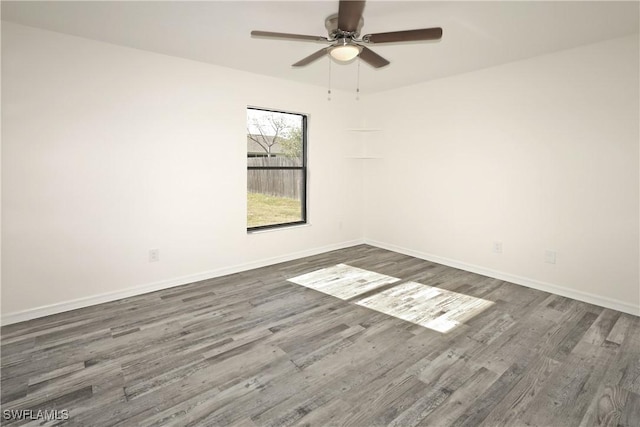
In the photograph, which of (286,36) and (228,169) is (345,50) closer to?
(286,36)

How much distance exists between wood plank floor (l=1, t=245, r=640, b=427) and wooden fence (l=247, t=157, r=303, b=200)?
1.58m

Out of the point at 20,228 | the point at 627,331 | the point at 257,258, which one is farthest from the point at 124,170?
the point at 627,331

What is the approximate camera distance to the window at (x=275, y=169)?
433cm

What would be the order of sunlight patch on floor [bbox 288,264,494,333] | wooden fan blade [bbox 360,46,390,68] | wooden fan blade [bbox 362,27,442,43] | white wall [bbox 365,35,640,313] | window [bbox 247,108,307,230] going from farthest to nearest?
window [bbox 247,108,307,230]
white wall [bbox 365,35,640,313]
sunlight patch on floor [bbox 288,264,494,333]
wooden fan blade [bbox 360,46,390,68]
wooden fan blade [bbox 362,27,442,43]

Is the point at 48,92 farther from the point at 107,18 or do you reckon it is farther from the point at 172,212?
the point at 172,212

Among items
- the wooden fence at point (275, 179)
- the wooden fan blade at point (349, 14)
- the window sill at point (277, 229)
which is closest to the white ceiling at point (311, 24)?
the wooden fan blade at point (349, 14)

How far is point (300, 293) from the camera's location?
11.5ft

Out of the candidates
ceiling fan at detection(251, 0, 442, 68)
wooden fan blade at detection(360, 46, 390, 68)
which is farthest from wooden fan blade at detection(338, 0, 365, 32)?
wooden fan blade at detection(360, 46, 390, 68)

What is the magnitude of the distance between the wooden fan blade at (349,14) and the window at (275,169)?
229cm

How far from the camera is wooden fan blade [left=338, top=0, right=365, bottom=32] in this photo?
6.22 ft

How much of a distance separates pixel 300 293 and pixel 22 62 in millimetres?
3080

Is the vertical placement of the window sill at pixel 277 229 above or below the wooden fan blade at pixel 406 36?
below

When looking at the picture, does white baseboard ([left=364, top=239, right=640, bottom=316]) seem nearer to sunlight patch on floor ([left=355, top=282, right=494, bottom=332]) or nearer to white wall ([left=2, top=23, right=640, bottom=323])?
white wall ([left=2, top=23, right=640, bottom=323])

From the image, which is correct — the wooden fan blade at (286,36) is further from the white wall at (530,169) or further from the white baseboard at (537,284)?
the white baseboard at (537,284)
